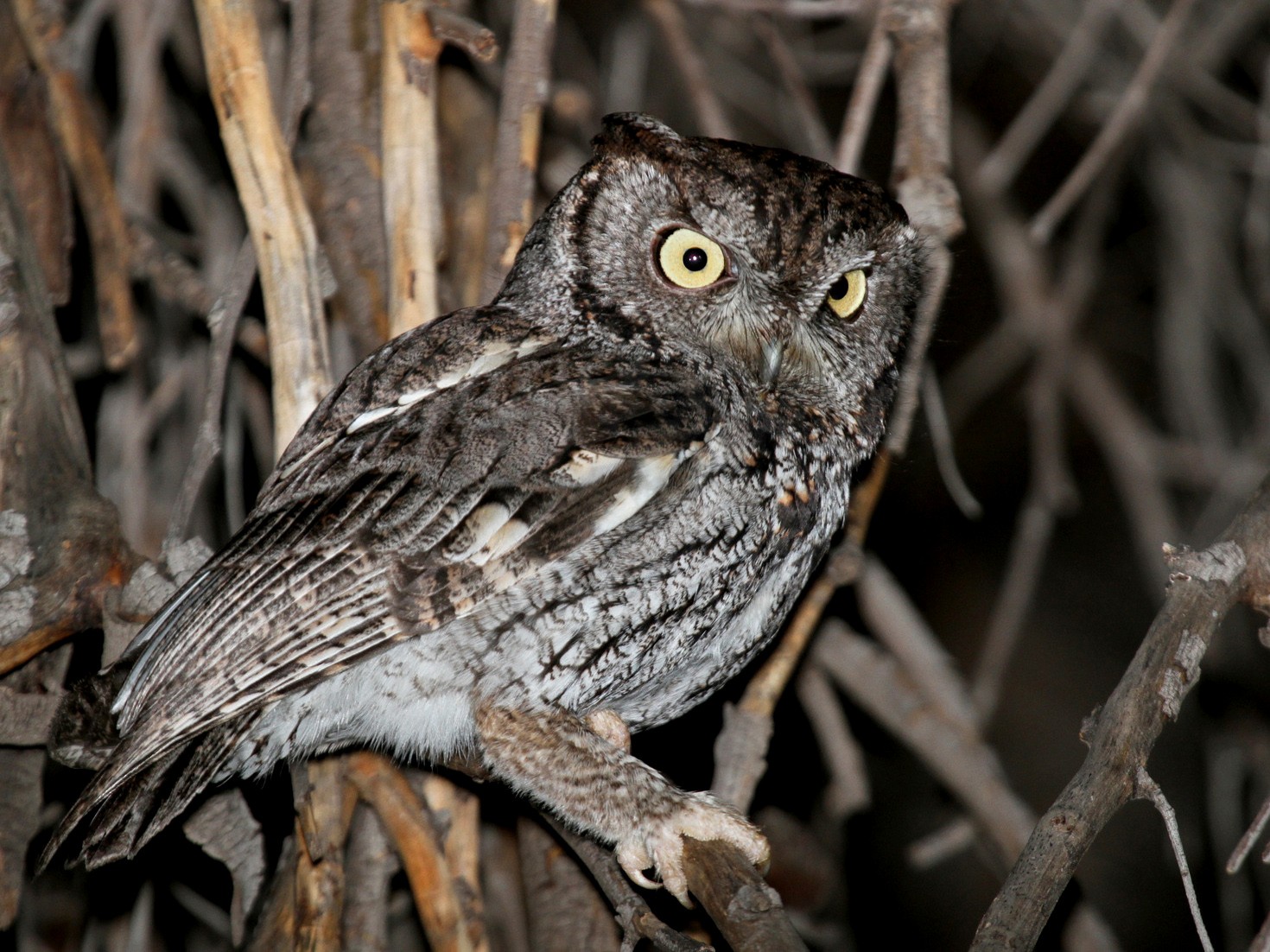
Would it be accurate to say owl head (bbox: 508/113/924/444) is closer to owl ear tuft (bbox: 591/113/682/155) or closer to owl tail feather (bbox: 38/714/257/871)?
owl ear tuft (bbox: 591/113/682/155)

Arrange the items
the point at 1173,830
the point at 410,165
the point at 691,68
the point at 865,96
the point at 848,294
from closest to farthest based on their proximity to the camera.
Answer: the point at 1173,830, the point at 848,294, the point at 410,165, the point at 865,96, the point at 691,68

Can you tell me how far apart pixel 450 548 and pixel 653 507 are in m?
0.29

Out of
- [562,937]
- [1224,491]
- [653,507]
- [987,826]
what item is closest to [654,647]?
[653,507]

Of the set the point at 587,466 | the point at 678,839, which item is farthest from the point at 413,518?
the point at 678,839

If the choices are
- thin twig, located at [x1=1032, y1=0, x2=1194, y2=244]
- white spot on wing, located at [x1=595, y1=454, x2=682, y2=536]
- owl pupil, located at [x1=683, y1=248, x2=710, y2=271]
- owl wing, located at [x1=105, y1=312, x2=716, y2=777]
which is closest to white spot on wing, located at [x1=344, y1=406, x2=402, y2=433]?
owl wing, located at [x1=105, y1=312, x2=716, y2=777]

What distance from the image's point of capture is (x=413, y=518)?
65.9 inches

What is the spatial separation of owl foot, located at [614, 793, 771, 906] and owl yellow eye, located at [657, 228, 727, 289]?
0.76m

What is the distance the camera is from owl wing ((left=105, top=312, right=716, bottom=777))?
1.62 metres

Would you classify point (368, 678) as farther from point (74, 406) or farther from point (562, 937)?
point (74, 406)

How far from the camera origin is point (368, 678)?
1740 mm

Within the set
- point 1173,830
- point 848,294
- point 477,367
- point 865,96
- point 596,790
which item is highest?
point 865,96

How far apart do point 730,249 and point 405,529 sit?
63 cm

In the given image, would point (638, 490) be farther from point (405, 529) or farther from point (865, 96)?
point (865, 96)

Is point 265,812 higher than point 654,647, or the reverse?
point 654,647
